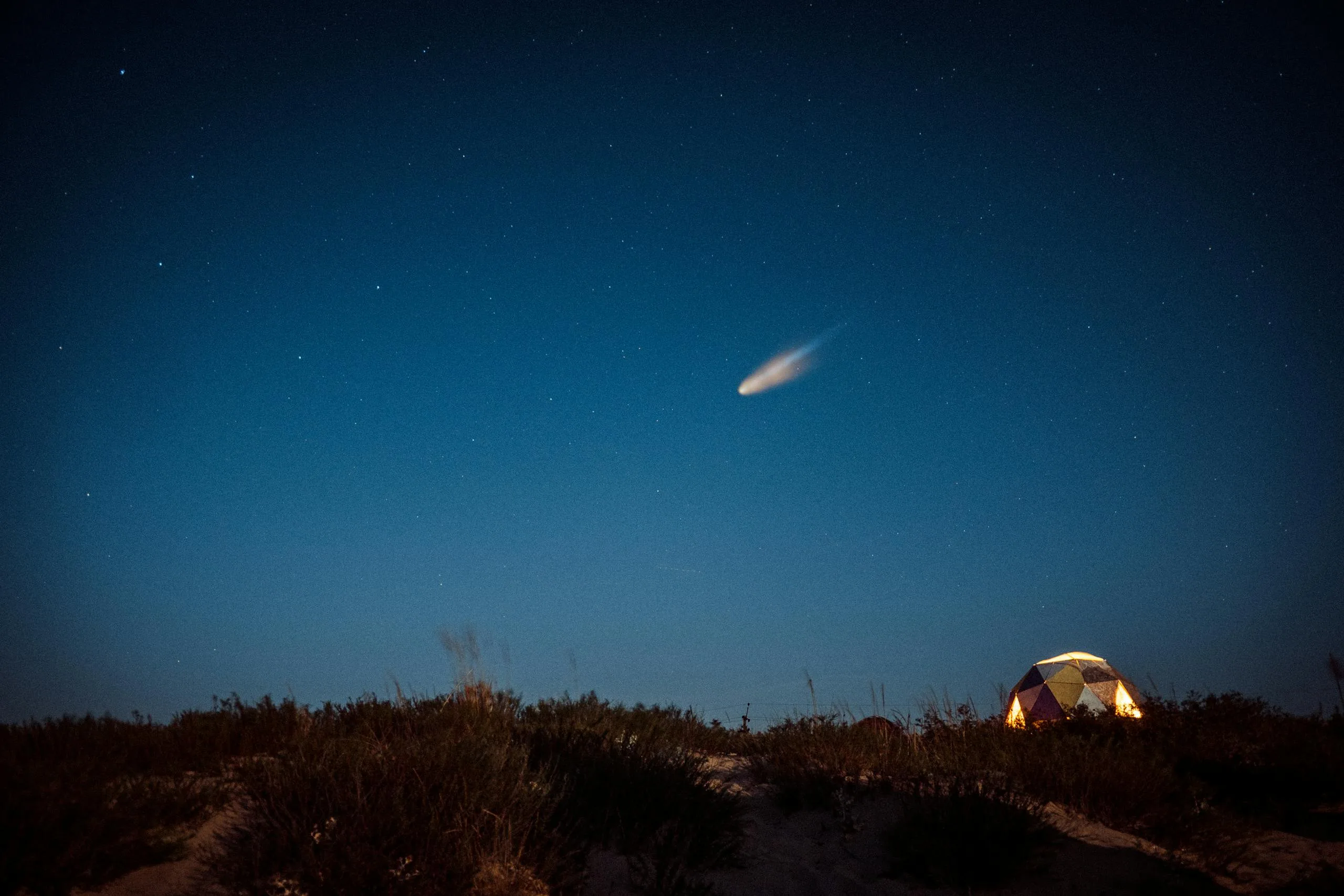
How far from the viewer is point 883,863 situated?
4914 mm

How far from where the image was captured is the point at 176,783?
432 cm

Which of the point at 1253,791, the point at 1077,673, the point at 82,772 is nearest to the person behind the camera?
the point at 82,772

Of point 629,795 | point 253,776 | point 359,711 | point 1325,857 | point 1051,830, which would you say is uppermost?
point 359,711

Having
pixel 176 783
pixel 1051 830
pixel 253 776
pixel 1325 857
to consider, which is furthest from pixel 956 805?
pixel 176 783

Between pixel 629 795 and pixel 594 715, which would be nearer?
pixel 629 795

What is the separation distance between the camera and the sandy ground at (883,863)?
4.46 metres

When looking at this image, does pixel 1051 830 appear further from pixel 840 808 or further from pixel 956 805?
pixel 840 808

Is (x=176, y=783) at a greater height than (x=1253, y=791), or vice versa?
(x=176, y=783)

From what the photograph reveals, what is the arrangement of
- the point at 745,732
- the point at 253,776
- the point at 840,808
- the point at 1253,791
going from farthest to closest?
the point at 745,732, the point at 1253,791, the point at 840,808, the point at 253,776

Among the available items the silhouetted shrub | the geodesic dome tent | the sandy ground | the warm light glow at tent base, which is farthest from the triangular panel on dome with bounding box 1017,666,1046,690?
the silhouetted shrub

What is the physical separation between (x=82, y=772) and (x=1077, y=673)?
15.6 m

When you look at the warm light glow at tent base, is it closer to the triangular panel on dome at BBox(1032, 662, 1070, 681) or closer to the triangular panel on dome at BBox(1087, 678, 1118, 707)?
the triangular panel on dome at BBox(1087, 678, 1118, 707)

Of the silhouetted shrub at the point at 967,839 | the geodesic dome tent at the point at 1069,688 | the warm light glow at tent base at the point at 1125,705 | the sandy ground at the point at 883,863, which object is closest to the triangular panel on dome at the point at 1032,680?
the geodesic dome tent at the point at 1069,688

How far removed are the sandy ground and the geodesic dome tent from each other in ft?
25.2
